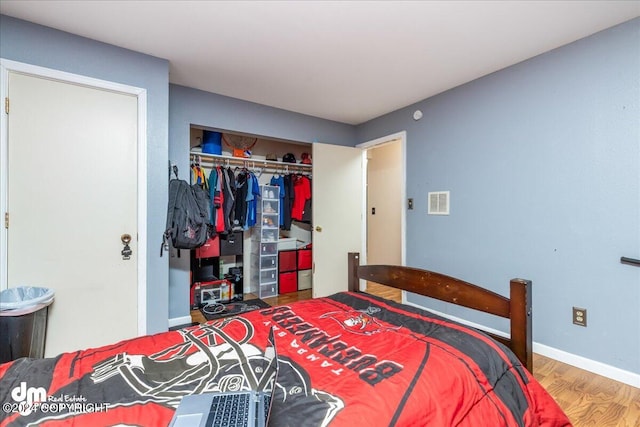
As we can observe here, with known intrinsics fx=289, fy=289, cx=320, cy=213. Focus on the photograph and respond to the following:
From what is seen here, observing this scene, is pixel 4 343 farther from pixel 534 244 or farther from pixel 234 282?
pixel 534 244

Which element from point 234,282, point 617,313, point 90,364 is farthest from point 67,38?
point 617,313

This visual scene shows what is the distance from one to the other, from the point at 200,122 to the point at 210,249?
57.3 inches

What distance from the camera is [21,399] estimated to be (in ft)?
2.65

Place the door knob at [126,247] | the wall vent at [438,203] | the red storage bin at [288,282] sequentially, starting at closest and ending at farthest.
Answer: the door knob at [126,247] < the wall vent at [438,203] < the red storage bin at [288,282]

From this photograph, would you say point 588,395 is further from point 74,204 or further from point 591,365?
point 74,204

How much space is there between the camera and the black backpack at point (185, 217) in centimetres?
245

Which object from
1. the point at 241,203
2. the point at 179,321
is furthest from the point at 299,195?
the point at 179,321

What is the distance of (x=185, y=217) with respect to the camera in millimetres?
2539

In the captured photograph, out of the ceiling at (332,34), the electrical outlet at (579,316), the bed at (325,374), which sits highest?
the ceiling at (332,34)

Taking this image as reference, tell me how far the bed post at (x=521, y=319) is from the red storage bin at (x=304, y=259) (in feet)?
9.98

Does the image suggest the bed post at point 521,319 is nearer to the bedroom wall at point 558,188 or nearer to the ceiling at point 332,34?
the bedroom wall at point 558,188

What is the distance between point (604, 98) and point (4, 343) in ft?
13.1

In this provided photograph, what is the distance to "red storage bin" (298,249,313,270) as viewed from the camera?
4.07 meters

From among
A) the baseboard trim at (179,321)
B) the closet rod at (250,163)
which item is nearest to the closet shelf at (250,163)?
the closet rod at (250,163)
